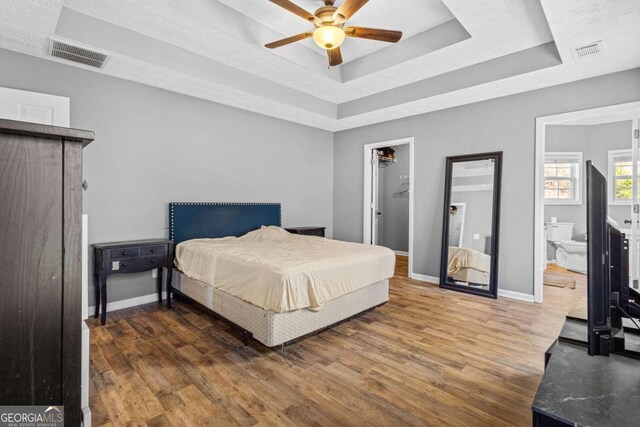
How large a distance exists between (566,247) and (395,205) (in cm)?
319

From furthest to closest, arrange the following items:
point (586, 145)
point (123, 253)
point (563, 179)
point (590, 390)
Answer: point (563, 179) < point (586, 145) < point (123, 253) < point (590, 390)

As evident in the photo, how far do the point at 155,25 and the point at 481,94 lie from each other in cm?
365

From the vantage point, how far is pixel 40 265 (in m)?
0.67

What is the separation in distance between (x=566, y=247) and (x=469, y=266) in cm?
286

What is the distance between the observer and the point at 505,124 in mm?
4012

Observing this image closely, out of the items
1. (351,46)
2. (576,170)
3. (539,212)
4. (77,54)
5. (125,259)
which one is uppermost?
(351,46)

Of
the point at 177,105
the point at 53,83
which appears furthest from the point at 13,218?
the point at 177,105

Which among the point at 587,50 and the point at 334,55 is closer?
the point at 587,50

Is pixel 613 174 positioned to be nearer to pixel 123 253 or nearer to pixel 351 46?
pixel 351 46

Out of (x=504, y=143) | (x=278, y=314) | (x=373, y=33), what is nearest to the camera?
(x=278, y=314)

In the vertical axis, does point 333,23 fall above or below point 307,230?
above

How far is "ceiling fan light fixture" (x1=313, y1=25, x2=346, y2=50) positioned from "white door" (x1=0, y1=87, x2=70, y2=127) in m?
2.49

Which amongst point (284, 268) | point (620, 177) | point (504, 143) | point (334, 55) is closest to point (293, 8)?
point (334, 55)

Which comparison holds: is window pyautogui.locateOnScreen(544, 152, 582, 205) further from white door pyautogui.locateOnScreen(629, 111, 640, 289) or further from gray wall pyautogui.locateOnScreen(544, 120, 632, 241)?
white door pyautogui.locateOnScreen(629, 111, 640, 289)
